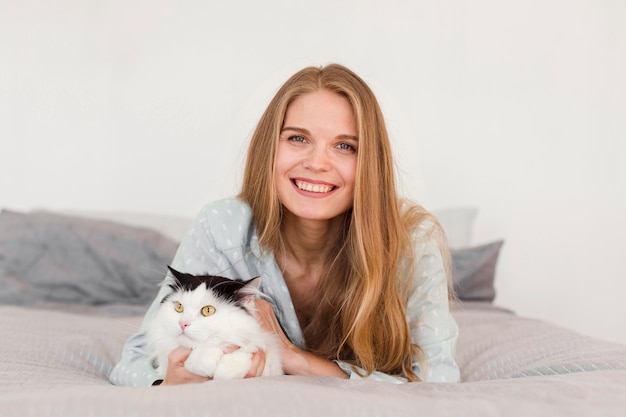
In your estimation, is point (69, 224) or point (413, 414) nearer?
point (413, 414)

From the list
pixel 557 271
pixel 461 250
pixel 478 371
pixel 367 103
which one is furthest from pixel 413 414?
pixel 557 271

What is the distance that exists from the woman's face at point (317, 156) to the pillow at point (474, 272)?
49.6 inches

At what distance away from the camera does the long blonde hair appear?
1648 millimetres

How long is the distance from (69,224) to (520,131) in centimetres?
237

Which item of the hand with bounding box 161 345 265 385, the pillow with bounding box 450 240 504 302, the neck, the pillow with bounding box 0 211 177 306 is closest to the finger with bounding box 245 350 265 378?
the hand with bounding box 161 345 265 385

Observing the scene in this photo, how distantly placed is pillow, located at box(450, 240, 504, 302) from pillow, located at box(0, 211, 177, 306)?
4.24 ft

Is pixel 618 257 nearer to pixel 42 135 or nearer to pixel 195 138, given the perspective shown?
pixel 195 138

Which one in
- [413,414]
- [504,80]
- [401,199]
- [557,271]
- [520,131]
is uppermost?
[504,80]

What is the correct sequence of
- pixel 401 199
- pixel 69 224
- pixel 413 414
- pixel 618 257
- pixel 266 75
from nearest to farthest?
pixel 413 414
pixel 401 199
pixel 69 224
pixel 618 257
pixel 266 75

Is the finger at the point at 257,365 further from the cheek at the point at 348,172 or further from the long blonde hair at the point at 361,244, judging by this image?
the cheek at the point at 348,172

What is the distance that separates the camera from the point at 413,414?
3.17ft

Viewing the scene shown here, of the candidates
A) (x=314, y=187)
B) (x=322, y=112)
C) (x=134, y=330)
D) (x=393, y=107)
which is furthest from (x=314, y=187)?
(x=393, y=107)

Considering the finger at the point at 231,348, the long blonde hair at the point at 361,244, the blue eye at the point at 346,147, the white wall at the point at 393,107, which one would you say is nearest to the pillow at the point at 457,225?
the white wall at the point at 393,107

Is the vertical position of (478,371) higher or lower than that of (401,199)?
lower
